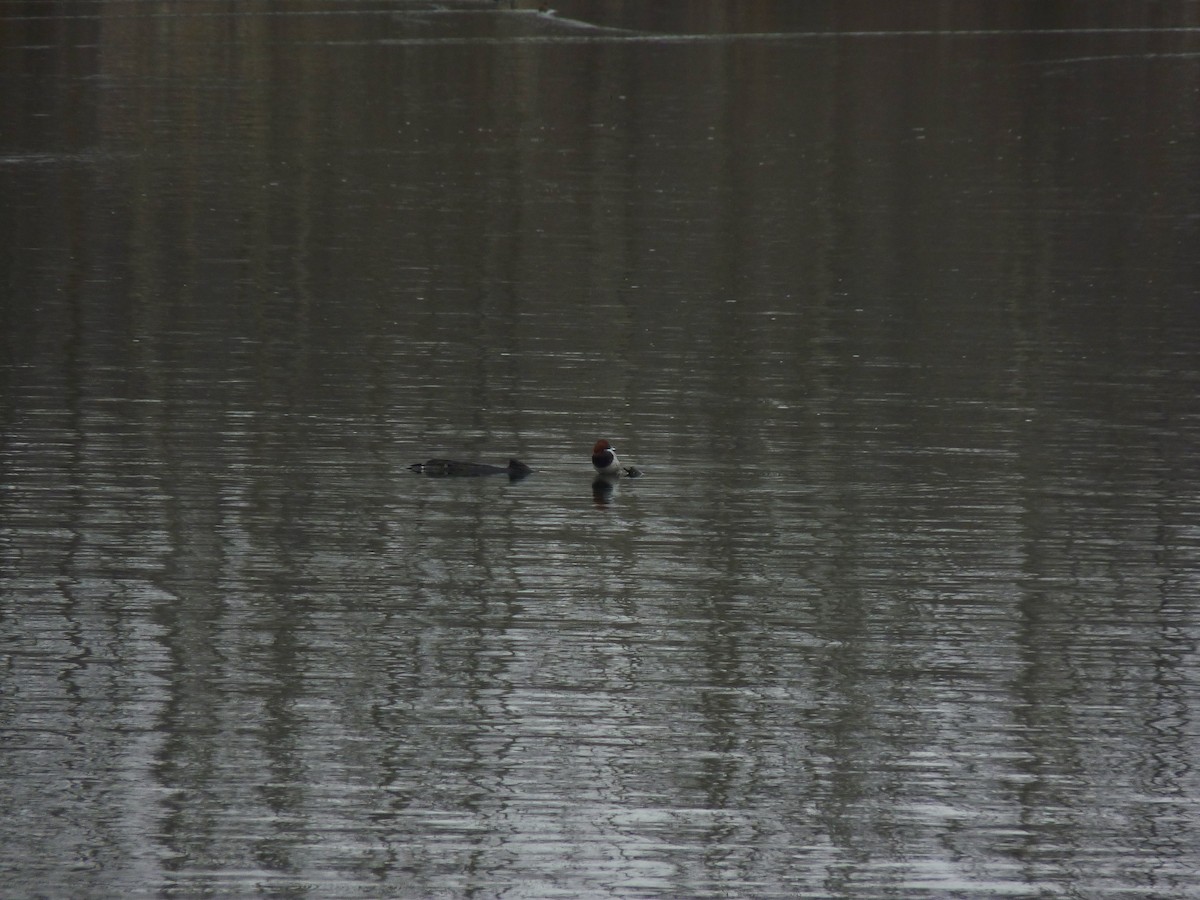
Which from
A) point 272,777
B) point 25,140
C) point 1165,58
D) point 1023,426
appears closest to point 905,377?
point 1023,426

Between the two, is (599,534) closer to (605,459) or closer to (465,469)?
(605,459)

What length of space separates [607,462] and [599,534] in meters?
1.59

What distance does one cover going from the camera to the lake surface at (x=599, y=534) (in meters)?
11.0

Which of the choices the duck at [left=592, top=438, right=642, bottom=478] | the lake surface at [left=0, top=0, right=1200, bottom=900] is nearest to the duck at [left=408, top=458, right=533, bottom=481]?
the lake surface at [left=0, top=0, right=1200, bottom=900]

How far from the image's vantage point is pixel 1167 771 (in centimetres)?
1178

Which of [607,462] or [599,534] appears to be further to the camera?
[607,462]

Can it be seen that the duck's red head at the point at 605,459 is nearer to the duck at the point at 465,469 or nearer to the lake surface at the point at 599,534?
the lake surface at the point at 599,534

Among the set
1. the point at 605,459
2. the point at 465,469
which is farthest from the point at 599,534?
the point at 465,469

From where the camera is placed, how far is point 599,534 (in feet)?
54.7

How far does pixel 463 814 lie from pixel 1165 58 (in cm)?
6046

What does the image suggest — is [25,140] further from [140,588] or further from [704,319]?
[140,588]

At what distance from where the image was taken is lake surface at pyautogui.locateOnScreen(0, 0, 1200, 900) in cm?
1095

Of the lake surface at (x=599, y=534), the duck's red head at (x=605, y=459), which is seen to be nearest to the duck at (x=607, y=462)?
the duck's red head at (x=605, y=459)

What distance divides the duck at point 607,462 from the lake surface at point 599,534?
182 millimetres
